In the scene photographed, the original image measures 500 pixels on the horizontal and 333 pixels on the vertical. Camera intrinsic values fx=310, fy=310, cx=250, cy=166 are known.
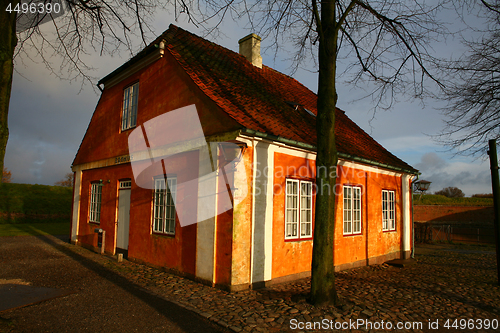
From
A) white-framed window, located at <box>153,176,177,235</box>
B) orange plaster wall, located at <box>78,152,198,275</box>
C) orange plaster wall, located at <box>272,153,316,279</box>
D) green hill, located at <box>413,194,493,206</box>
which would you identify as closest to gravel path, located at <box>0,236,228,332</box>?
orange plaster wall, located at <box>78,152,198,275</box>

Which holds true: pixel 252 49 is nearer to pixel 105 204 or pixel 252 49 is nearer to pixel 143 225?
pixel 143 225

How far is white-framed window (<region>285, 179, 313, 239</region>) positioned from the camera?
7.70m

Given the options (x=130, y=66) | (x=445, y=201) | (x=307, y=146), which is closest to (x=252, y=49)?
(x=130, y=66)

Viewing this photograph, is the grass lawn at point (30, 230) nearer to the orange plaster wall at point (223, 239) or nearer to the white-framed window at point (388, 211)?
the orange plaster wall at point (223, 239)

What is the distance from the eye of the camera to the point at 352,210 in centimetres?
975

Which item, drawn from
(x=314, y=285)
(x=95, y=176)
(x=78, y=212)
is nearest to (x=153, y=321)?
(x=314, y=285)

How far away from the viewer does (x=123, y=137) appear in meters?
10.6

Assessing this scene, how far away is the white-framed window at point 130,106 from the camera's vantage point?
10438mm

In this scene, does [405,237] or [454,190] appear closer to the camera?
[405,237]

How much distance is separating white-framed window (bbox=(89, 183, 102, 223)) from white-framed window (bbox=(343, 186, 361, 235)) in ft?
29.2

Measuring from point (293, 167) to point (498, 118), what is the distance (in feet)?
22.0

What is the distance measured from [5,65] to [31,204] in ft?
84.6

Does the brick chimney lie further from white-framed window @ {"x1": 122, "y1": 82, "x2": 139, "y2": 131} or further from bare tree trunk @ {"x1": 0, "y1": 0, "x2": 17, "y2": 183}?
bare tree trunk @ {"x1": 0, "y1": 0, "x2": 17, "y2": 183}

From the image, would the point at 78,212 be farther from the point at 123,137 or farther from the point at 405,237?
the point at 405,237
